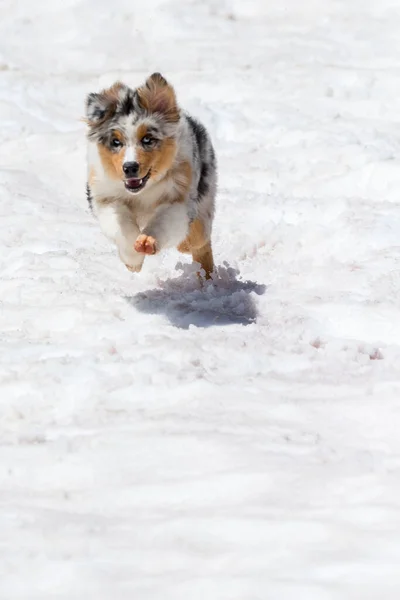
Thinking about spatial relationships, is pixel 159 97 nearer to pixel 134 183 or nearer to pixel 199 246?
pixel 134 183

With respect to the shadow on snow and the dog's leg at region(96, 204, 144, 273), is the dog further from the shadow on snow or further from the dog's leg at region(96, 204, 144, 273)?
the shadow on snow

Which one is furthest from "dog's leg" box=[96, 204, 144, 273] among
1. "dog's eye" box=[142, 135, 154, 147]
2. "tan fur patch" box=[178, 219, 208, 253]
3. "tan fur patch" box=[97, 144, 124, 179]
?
"tan fur patch" box=[178, 219, 208, 253]

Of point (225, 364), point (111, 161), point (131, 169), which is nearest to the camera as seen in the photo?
point (225, 364)

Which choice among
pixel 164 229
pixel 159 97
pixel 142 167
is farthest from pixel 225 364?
pixel 159 97

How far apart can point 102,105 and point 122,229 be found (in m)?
0.81

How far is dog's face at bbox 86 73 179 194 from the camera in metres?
5.87

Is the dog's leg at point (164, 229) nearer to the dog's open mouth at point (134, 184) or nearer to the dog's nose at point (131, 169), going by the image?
the dog's open mouth at point (134, 184)

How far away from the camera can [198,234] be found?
23.0ft

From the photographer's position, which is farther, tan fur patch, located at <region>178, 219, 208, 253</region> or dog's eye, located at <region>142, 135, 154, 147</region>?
tan fur patch, located at <region>178, 219, 208, 253</region>

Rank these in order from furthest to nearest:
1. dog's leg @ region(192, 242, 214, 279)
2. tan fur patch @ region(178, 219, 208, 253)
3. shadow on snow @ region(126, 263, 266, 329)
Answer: dog's leg @ region(192, 242, 214, 279), tan fur patch @ region(178, 219, 208, 253), shadow on snow @ region(126, 263, 266, 329)

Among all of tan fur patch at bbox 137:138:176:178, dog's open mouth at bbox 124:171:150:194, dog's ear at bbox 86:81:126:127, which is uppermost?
dog's ear at bbox 86:81:126:127

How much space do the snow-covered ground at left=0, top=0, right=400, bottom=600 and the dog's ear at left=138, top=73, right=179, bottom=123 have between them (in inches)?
49.9

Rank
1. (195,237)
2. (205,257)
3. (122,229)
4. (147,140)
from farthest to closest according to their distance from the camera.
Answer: (205,257), (195,237), (122,229), (147,140)

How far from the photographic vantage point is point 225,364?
17.1ft
